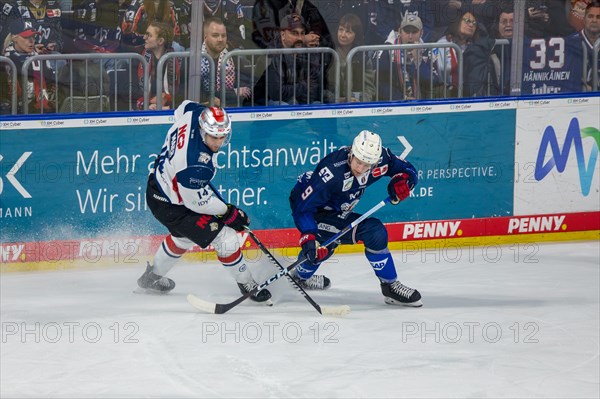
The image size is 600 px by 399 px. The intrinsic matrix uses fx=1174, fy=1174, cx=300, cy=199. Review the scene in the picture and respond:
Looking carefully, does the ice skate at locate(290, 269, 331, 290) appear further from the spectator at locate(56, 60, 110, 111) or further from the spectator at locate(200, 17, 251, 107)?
the spectator at locate(56, 60, 110, 111)

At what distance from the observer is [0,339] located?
6746mm

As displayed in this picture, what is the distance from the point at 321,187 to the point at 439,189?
1964 millimetres

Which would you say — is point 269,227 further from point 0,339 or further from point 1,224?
point 0,339

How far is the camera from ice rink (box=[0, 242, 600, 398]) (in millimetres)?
6059

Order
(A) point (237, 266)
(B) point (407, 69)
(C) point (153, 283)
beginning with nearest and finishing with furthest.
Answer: (A) point (237, 266)
(C) point (153, 283)
(B) point (407, 69)

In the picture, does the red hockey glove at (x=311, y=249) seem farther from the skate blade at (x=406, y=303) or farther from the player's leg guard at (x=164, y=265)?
the player's leg guard at (x=164, y=265)

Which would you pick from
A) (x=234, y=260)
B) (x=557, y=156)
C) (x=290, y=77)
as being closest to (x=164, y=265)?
(x=234, y=260)

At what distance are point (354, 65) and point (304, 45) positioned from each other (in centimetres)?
41

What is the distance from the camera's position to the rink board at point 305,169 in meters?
8.16

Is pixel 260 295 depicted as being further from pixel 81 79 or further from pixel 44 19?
pixel 44 19

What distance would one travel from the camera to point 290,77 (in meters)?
8.66

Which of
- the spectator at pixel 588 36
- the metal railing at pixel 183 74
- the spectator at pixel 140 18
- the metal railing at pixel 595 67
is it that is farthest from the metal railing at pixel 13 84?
the metal railing at pixel 595 67

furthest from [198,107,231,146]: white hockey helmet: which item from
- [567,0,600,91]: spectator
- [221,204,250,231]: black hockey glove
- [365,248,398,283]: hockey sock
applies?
[567,0,600,91]: spectator

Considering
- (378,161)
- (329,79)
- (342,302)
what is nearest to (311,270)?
(342,302)
